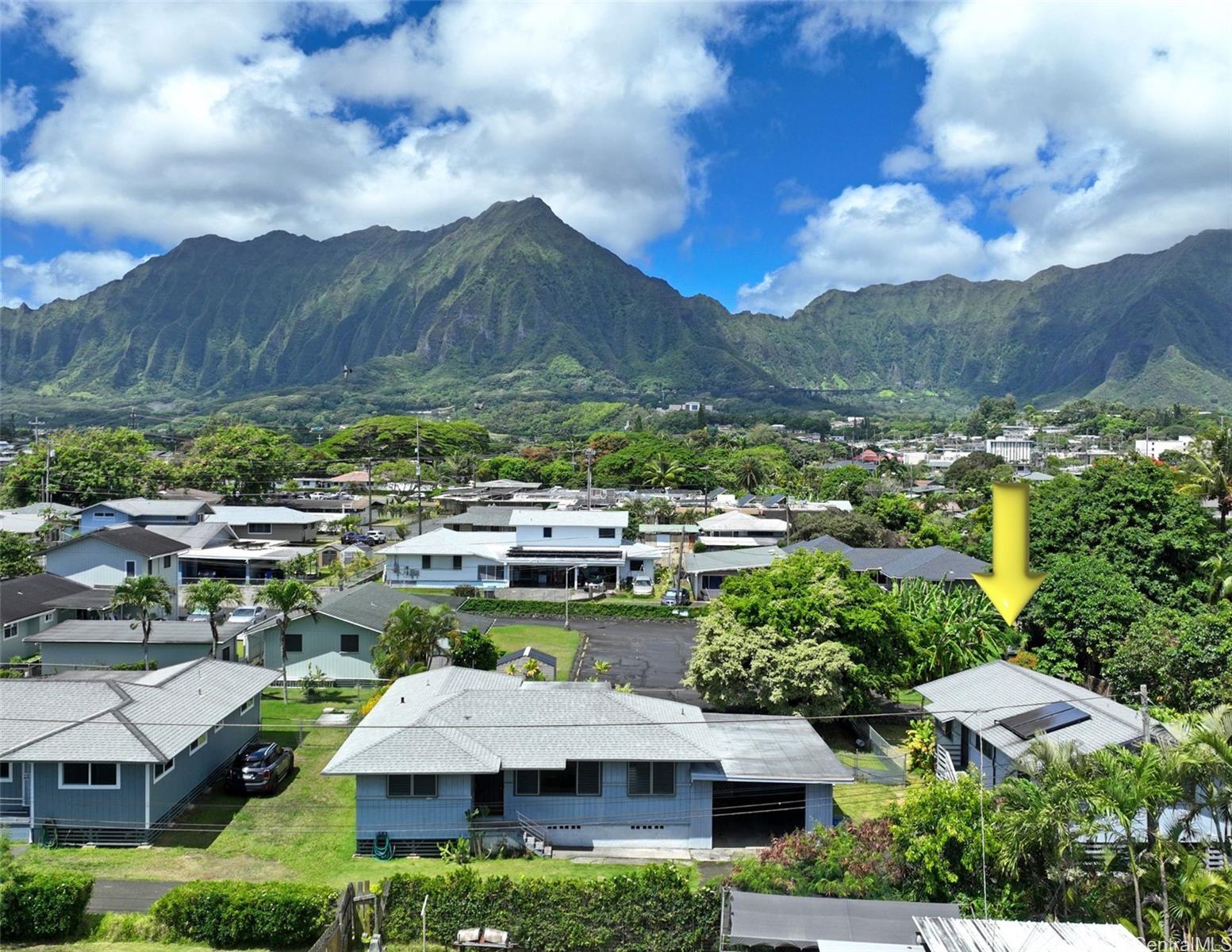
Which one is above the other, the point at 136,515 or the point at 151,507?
the point at 151,507

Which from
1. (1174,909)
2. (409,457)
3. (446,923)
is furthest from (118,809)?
(409,457)

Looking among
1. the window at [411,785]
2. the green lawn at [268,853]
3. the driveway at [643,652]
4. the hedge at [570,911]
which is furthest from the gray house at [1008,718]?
the window at [411,785]

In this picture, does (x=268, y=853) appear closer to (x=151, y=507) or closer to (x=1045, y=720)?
(x=1045, y=720)

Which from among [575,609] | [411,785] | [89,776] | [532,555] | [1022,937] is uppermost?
[532,555]

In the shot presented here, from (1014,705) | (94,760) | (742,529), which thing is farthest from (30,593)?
(742,529)

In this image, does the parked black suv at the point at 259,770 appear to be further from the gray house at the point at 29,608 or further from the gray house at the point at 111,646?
the gray house at the point at 29,608

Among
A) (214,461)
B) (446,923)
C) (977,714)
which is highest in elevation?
(214,461)

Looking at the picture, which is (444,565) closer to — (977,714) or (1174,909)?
(977,714)
